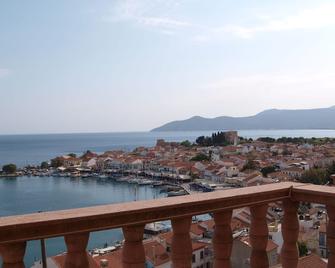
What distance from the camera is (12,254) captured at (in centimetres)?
147

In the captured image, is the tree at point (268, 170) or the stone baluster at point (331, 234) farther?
the tree at point (268, 170)

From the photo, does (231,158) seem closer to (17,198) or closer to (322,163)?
(322,163)

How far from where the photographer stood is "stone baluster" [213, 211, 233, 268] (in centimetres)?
198

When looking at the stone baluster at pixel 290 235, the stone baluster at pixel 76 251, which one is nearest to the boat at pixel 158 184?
the stone baluster at pixel 290 235

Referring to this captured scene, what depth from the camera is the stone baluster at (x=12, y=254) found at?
1.46 m

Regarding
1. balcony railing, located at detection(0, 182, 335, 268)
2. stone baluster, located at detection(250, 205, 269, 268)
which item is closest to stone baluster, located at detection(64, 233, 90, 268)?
balcony railing, located at detection(0, 182, 335, 268)

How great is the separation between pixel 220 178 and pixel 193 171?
7033 millimetres

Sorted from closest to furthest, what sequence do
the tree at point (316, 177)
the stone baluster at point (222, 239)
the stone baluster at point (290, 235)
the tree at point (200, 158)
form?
the stone baluster at point (222, 239) < the stone baluster at point (290, 235) < the tree at point (316, 177) < the tree at point (200, 158)

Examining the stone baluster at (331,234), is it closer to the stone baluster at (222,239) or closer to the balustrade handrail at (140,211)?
the balustrade handrail at (140,211)

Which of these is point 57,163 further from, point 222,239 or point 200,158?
point 222,239

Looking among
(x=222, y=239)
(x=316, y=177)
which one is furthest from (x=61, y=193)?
(x=222, y=239)

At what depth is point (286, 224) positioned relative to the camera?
7.56 ft

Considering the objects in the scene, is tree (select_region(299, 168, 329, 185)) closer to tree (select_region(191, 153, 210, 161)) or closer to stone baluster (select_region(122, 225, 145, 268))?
tree (select_region(191, 153, 210, 161))

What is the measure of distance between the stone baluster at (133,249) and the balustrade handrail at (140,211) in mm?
36
